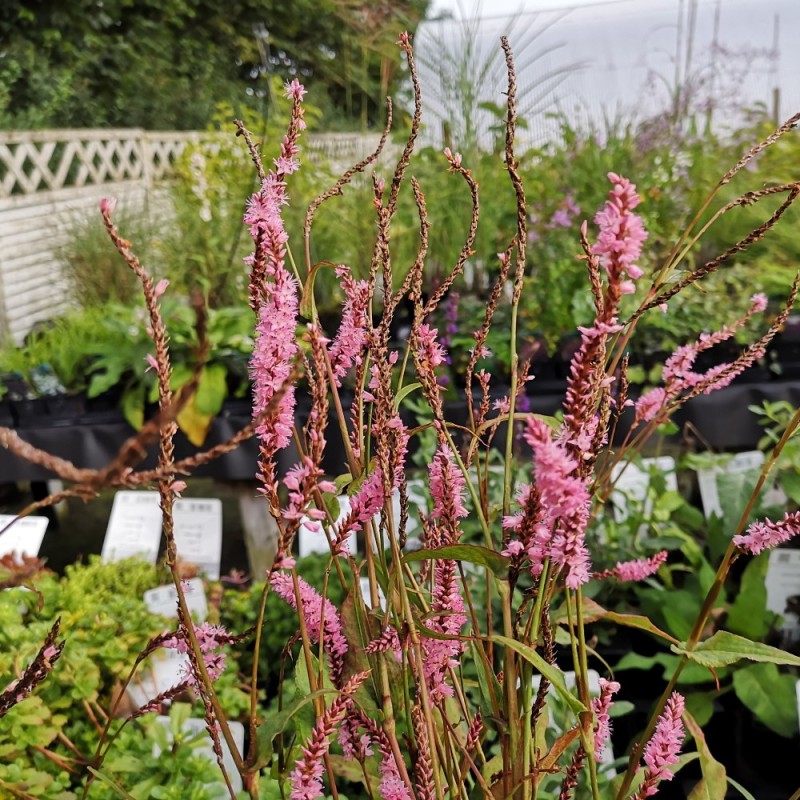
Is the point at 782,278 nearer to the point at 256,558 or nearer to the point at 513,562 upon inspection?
the point at 256,558

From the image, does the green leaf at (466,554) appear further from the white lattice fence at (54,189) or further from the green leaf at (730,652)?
the white lattice fence at (54,189)

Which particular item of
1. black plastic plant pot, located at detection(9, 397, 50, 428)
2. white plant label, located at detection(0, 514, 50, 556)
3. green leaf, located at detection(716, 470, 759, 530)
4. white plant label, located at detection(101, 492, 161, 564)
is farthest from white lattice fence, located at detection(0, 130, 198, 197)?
green leaf, located at detection(716, 470, 759, 530)

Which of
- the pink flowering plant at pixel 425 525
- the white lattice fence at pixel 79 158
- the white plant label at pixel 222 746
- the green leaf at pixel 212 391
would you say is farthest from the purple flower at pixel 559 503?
the white lattice fence at pixel 79 158

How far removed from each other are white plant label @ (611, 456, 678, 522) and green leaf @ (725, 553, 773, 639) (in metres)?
0.25

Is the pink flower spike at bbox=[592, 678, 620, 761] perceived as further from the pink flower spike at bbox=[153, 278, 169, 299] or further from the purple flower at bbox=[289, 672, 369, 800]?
the pink flower spike at bbox=[153, 278, 169, 299]

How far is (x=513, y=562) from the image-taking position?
1.39 feet

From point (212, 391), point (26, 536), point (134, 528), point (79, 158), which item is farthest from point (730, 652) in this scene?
point (79, 158)

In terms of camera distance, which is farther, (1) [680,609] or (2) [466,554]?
(1) [680,609]

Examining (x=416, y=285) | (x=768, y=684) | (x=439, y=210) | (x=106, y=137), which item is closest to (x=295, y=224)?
(x=439, y=210)

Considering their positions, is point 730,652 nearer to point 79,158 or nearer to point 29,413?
point 29,413

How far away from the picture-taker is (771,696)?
1.19 m

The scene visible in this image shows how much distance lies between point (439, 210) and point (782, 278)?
39.5 inches

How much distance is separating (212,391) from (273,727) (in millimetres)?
1492

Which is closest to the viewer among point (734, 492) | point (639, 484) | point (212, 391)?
point (734, 492)
